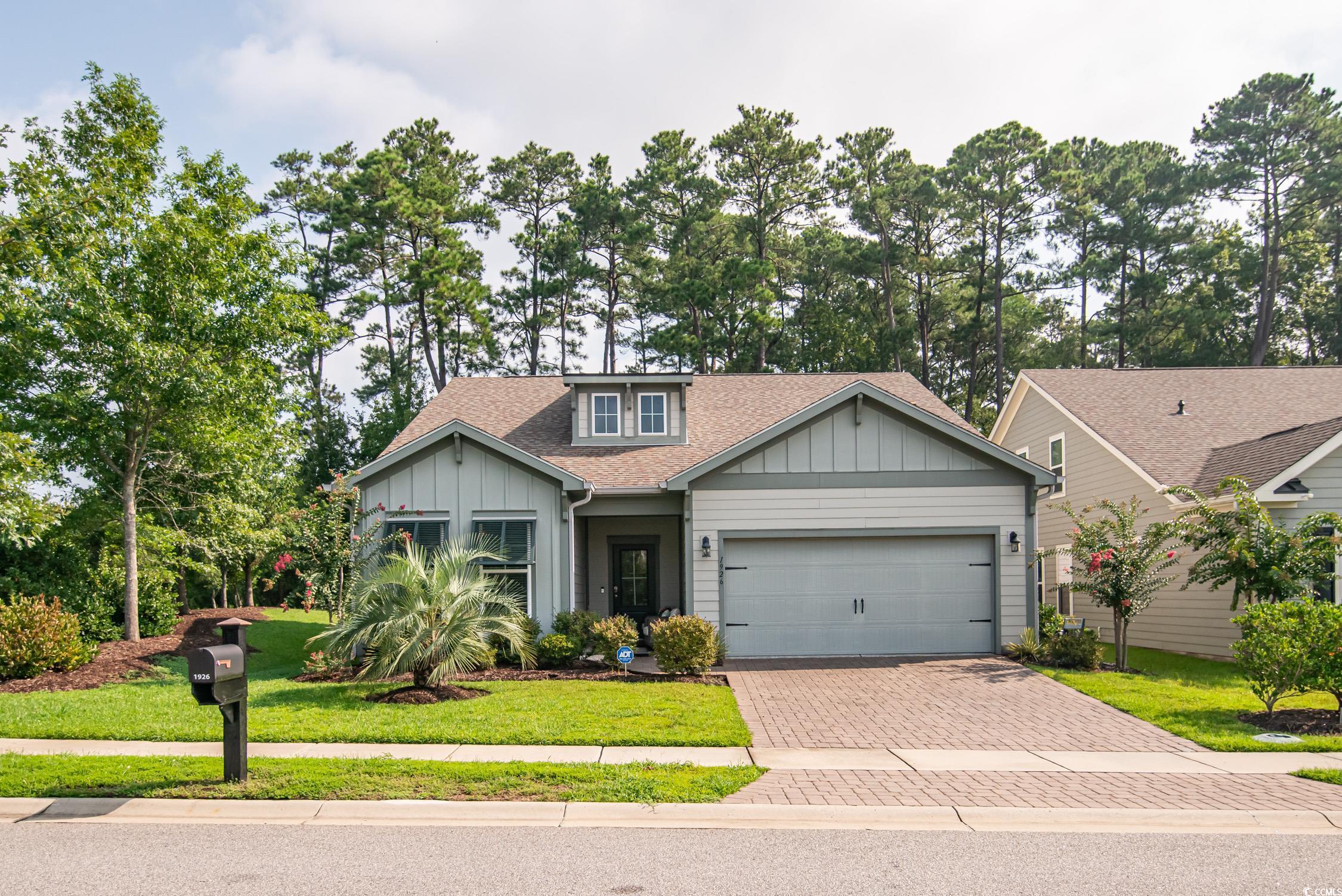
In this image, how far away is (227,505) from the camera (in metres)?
18.1

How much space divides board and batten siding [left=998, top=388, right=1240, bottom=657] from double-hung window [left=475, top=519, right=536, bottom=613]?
10.3 metres

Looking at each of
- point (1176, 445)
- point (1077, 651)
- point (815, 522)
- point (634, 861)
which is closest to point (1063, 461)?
point (1176, 445)

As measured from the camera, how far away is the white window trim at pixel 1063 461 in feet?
69.0

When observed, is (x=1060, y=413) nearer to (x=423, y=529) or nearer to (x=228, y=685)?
(x=423, y=529)

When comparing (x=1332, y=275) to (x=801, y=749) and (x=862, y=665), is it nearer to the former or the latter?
(x=862, y=665)

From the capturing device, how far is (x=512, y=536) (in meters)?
15.9

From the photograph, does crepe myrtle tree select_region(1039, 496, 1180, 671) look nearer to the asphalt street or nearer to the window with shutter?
the asphalt street

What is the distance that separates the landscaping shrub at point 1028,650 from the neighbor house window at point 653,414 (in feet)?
25.9

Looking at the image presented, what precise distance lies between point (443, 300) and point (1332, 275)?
38543 mm

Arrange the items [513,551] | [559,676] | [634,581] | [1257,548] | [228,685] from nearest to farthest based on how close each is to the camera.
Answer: [228,685], [1257,548], [559,676], [513,551], [634,581]

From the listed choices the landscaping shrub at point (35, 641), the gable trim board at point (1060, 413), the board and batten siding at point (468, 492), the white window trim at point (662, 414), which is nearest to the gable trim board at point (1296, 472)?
the gable trim board at point (1060, 413)

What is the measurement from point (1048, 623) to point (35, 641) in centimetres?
1586

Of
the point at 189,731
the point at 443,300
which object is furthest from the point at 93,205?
the point at 443,300

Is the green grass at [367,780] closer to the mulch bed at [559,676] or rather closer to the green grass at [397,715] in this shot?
the green grass at [397,715]
